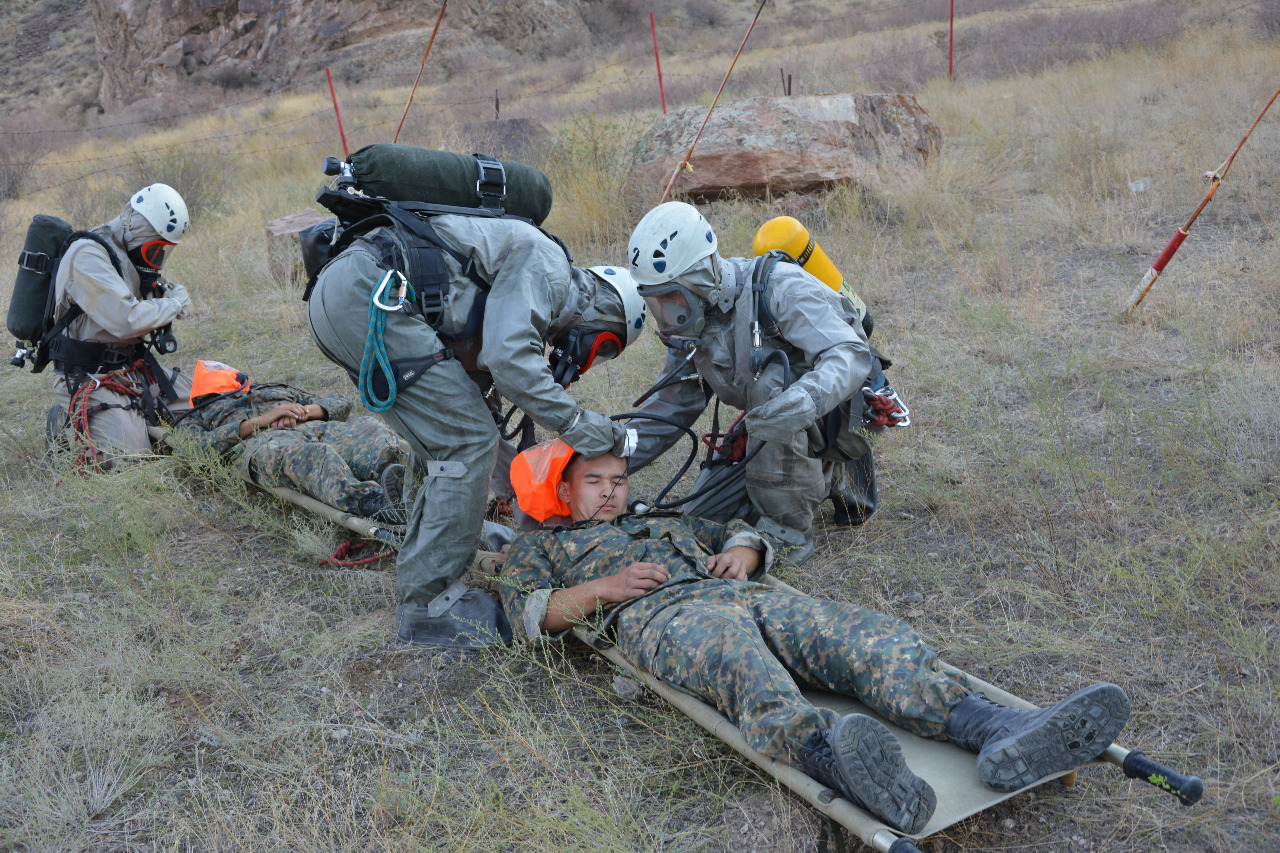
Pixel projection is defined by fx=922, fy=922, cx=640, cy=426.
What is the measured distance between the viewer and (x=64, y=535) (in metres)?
4.73

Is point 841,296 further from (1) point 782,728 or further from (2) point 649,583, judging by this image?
(1) point 782,728

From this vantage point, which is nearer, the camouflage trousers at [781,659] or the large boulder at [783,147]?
the camouflage trousers at [781,659]

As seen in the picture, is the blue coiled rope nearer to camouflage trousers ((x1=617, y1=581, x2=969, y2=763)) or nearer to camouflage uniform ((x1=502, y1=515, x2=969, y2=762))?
camouflage uniform ((x1=502, y1=515, x2=969, y2=762))

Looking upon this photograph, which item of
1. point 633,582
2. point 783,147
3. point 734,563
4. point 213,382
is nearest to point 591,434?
point 633,582

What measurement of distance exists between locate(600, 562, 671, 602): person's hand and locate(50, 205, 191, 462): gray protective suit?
3526 millimetres

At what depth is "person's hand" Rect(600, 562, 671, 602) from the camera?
3105mm

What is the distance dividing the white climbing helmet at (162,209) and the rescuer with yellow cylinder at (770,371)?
3446 millimetres

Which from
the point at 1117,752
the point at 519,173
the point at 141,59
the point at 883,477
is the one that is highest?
the point at 141,59

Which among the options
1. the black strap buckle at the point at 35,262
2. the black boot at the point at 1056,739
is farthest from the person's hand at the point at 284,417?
the black boot at the point at 1056,739

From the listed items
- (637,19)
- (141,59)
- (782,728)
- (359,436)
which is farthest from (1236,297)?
(141,59)

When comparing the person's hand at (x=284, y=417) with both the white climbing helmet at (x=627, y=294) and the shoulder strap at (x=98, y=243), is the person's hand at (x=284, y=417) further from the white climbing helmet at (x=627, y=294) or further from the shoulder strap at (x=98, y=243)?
the white climbing helmet at (x=627, y=294)

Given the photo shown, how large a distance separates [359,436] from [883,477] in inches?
111

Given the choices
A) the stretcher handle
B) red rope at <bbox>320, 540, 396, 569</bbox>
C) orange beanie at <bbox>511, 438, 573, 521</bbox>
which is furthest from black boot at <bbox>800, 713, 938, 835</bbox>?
red rope at <bbox>320, 540, 396, 569</bbox>

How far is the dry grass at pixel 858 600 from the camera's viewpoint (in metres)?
2.60
